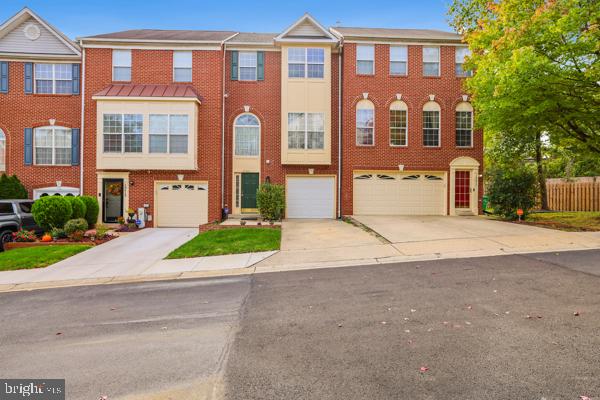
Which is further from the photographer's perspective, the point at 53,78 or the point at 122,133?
the point at 53,78

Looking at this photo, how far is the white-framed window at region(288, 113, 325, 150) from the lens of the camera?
715 inches

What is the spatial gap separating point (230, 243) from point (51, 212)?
7269 mm

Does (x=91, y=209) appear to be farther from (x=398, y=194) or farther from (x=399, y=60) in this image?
(x=399, y=60)

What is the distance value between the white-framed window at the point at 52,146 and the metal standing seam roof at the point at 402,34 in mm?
15201

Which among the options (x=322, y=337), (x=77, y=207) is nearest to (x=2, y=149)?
(x=77, y=207)

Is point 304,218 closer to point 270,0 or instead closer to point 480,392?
point 480,392

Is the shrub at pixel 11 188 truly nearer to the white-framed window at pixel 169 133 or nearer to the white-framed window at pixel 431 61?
the white-framed window at pixel 169 133

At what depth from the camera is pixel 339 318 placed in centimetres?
508

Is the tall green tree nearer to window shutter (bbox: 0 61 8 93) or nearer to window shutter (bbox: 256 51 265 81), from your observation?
window shutter (bbox: 256 51 265 81)

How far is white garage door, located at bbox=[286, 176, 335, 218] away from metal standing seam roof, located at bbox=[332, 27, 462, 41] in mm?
7510

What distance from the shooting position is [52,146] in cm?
1814

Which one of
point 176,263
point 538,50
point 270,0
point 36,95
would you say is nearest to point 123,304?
point 176,263

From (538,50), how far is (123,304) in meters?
14.5

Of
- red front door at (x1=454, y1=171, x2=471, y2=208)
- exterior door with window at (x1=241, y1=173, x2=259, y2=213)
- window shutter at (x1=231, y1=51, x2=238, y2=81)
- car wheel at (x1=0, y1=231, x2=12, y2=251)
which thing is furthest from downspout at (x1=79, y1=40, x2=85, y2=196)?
red front door at (x1=454, y1=171, x2=471, y2=208)
